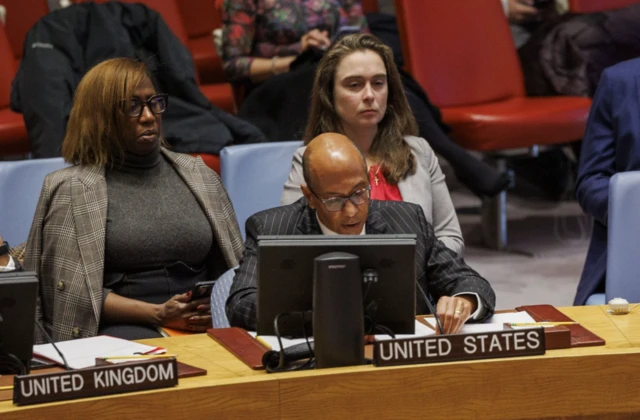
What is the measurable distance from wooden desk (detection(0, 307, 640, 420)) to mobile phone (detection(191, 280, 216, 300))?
2.02ft

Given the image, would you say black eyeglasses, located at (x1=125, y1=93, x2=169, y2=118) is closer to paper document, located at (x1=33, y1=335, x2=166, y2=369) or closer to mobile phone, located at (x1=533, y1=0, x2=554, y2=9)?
paper document, located at (x1=33, y1=335, x2=166, y2=369)

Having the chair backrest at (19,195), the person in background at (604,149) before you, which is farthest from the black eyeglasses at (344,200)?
the chair backrest at (19,195)

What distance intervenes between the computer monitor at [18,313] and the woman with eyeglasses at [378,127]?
46.2 inches

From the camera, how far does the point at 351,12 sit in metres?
4.43

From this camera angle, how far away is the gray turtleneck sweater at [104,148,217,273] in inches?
111

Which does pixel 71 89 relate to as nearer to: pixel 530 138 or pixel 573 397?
pixel 530 138

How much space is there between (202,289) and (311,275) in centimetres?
78

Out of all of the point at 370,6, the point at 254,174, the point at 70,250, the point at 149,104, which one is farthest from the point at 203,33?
the point at 70,250

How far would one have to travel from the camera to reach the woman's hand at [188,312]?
2693 millimetres

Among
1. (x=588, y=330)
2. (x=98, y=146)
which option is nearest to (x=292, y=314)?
(x=588, y=330)

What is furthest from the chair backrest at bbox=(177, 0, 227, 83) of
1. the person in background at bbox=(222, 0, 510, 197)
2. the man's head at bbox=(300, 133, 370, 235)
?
the man's head at bbox=(300, 133, 370, 235)

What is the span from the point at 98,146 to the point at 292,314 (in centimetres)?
109

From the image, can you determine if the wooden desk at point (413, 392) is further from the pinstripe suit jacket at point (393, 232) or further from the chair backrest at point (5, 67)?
the chair backrest at point (5, 67)

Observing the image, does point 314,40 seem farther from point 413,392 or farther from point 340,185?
point 413,392
